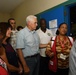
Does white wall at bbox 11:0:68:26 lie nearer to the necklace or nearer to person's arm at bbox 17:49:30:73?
the necklace

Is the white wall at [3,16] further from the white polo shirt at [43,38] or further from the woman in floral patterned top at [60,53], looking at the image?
the woman in floral patterned top at [60,53]

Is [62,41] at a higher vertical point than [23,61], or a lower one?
higher

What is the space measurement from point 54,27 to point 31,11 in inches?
63.4

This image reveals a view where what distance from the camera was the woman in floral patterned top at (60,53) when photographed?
2746mm

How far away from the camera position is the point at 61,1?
343cm

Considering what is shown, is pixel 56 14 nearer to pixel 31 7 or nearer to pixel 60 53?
pixel 60 53

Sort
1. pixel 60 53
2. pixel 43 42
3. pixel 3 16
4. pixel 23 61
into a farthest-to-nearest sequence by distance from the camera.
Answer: pixel 3 16 < pixel 43 42 < pixel 60 53 < pixel 23 61

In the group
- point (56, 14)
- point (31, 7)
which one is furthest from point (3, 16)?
point (56, 14)

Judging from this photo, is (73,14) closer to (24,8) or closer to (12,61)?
(24,8)

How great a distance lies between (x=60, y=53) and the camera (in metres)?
2.76

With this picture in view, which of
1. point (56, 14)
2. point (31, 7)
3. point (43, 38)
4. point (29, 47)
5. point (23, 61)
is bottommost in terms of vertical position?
point (23, 61)

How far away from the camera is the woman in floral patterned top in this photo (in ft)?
9.01

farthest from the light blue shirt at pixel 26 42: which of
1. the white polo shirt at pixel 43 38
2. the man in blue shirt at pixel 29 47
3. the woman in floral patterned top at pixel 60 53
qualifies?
the white polo shirt at pixel 43 38

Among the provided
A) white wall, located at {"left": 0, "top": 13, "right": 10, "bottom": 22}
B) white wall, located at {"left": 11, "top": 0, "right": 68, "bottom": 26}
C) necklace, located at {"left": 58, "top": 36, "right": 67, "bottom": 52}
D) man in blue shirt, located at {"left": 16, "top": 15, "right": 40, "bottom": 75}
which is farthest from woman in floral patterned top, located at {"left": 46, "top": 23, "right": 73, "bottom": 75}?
white wall, located at {"left": 0, "top": 13, "right": 10, "bottom": 22}
